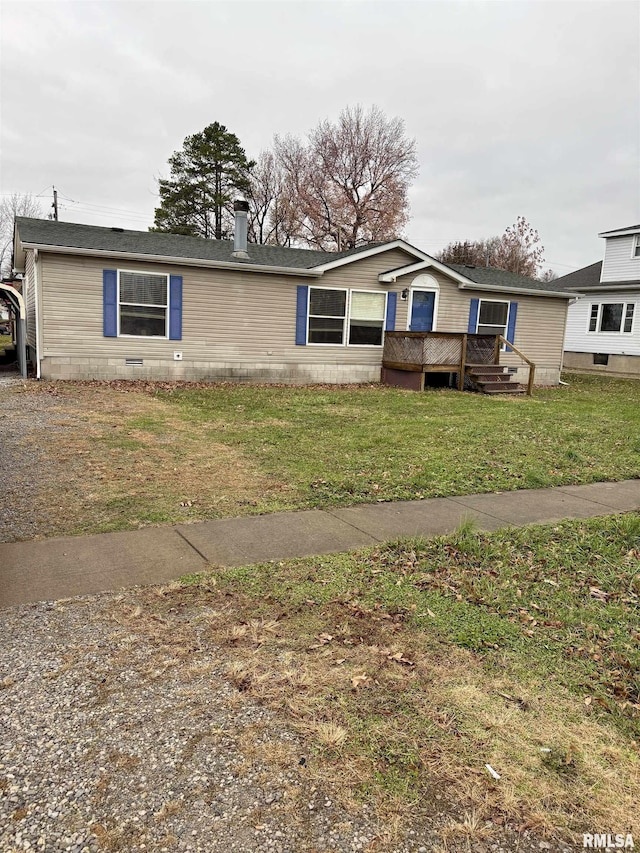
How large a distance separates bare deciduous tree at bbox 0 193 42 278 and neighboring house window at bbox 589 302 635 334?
39.7 m

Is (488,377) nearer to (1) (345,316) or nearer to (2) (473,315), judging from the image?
(2) (473,315)

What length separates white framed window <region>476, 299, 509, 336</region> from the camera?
17406 millimetres

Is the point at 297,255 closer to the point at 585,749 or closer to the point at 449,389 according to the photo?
the point at 449,389

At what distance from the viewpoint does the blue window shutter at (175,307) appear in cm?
1372

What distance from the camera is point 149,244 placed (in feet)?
45.6

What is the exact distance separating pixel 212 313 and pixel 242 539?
11.1 meters

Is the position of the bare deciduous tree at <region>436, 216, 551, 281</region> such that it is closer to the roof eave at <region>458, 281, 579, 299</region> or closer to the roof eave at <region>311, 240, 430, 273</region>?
the roof eave at <region>458, 281, 579, 299</region>

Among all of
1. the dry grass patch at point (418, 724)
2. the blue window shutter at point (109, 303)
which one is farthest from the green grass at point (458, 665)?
the blue window shutter at point (109, 303)

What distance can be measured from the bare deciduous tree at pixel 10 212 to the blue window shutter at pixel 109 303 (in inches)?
1395

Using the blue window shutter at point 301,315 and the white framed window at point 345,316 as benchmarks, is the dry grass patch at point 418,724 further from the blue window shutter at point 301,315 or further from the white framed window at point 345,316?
the white framed window at point 345,316

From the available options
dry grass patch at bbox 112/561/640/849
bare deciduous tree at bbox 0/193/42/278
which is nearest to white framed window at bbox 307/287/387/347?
dry grass patch at bbox 112/561/640/849

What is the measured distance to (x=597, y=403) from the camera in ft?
44.6

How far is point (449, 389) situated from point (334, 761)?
14031mm

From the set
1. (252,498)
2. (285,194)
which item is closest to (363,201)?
(285,194)
